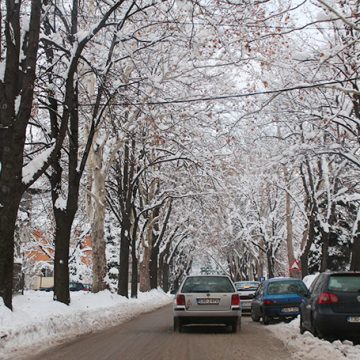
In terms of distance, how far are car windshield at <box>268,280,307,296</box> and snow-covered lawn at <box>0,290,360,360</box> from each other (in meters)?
1.14

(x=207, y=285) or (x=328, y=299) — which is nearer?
(x=328, y=299)

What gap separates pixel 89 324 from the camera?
15844mm

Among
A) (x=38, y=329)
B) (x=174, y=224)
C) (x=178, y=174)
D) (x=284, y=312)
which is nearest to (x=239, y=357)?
(x=38, y=329)

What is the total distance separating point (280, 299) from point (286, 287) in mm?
752

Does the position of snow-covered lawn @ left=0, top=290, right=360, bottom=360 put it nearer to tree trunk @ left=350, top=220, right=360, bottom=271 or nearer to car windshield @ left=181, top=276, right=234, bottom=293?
car windshield @ left=181, top=276, right=234, bottom=293

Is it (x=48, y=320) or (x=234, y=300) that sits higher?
(x=234, y=300)

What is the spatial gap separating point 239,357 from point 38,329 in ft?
15.3

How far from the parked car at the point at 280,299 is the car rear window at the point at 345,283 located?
5240 mm

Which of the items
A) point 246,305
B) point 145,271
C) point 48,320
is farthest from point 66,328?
point 145,271

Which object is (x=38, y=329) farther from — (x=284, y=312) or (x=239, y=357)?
(x=284, y=312)

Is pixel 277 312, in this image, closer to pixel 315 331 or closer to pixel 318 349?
pixel 315 331

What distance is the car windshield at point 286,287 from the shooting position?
17.4 meters

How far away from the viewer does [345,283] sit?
36.8 ft

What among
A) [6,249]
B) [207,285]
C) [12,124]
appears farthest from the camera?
[207,285]
